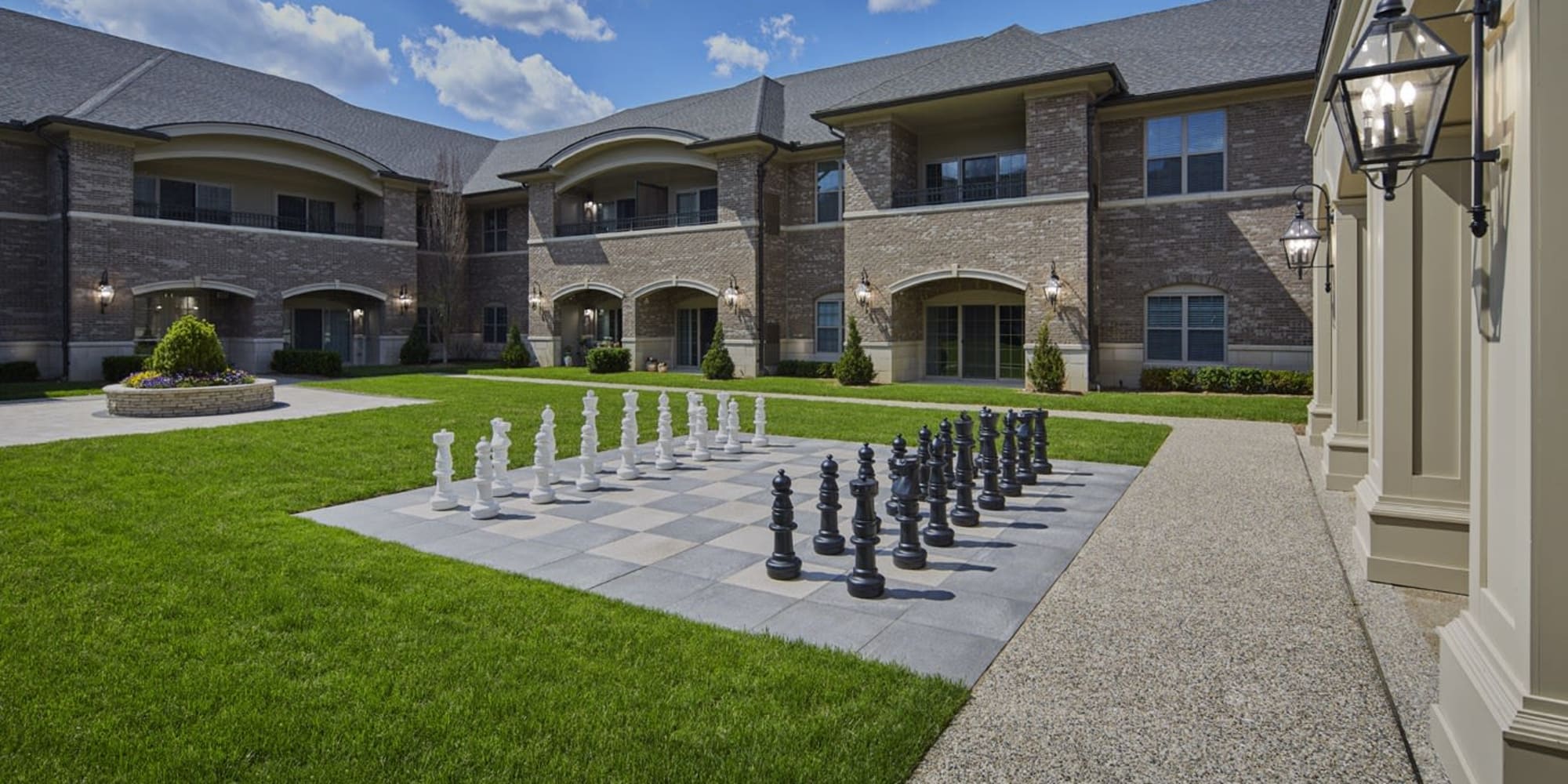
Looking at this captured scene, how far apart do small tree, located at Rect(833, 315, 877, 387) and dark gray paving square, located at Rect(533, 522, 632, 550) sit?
16.5 metres

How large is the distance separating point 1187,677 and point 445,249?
1349 inches

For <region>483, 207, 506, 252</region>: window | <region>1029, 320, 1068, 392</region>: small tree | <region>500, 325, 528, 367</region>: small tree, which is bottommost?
<region>1029, 320, 1068, 392</region>: small tree

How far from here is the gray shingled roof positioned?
2153 centimetres

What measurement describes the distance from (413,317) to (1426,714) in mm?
34518

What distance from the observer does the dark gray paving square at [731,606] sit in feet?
16.2

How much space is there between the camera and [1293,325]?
791 inches

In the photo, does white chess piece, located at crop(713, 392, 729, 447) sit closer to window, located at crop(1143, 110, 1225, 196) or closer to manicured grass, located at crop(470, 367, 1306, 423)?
manicured grass, located at crop(470, 367, 1306, 423)

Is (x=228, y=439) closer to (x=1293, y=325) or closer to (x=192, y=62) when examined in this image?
(x=1293, y=325)

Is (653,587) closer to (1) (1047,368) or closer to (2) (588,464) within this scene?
(2) (588,464)

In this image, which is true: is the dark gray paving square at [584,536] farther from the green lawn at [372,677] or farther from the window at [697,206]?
the window at [697,206]

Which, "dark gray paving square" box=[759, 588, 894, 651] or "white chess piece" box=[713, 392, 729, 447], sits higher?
"white chess piece" box=[713, 392, 729, 447]

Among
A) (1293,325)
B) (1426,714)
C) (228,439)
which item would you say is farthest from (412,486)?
(1293,325)

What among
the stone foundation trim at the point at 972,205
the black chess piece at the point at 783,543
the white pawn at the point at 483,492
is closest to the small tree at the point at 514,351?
the stone foundation trim at the point at 972,205

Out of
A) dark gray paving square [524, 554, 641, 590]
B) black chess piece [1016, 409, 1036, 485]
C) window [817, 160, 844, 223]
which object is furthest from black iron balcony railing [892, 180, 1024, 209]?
dark gray paving square [524, 554, 641, 590]
